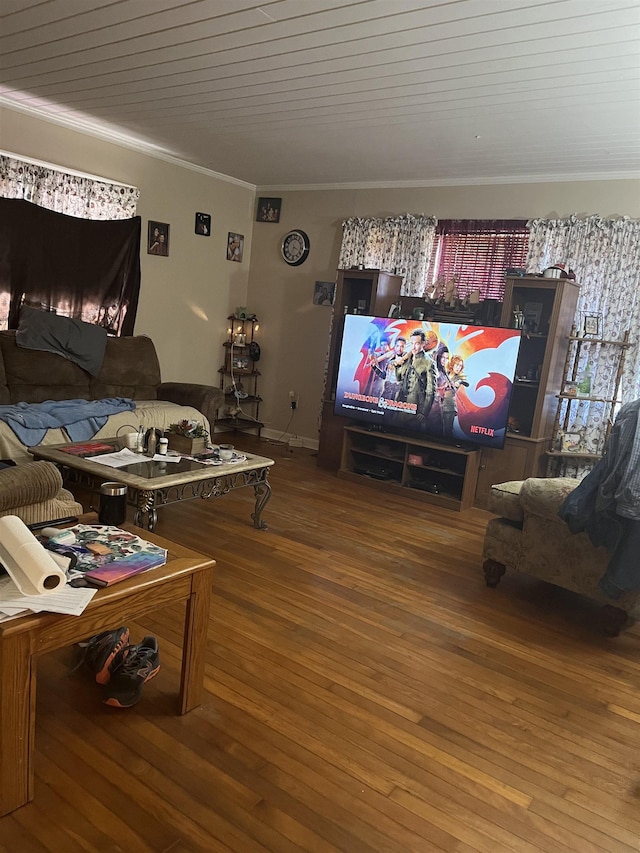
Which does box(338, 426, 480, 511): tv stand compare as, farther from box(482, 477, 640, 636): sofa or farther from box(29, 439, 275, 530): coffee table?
box(29, 439, 275, 530): coffee table

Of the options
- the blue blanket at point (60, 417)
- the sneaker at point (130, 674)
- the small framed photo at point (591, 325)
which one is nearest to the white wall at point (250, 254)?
the small framed photo at point (591, 325)

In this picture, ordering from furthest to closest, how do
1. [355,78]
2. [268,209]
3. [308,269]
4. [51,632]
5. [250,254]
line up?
[250,254], [268,209], [308,269], [355,78], [51,632]

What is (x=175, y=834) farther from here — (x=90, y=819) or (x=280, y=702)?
(x=280, y=702)

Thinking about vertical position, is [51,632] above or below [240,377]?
below

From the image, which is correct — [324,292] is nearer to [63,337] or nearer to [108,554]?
[63,337]

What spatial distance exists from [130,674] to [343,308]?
403 centimetres

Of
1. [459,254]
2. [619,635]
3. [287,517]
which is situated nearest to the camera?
[619,635]

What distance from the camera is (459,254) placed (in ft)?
17.6

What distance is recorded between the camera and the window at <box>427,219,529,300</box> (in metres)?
5.06

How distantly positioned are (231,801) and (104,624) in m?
0.58

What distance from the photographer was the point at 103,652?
2.15 metres

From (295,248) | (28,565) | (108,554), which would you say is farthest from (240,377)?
(28,565)

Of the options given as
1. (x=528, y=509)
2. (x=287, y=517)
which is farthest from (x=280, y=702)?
(x=287, y=517)

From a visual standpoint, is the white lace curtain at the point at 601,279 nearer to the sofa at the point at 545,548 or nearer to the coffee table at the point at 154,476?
the sofa at the point at 545,548
